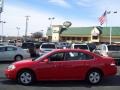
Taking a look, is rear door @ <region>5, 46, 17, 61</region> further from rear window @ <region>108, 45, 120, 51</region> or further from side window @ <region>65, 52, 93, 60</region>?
side window @ <region>65, 52, 93, 60</region>

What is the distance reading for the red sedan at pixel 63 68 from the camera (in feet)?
41.7

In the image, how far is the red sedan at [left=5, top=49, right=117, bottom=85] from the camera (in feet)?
41.7

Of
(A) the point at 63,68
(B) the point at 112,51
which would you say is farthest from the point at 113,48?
(A) the point at 63,68

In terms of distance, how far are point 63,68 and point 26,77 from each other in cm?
154

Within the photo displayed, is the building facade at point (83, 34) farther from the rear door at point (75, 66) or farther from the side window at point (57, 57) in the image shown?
the side window at point (57, 57)

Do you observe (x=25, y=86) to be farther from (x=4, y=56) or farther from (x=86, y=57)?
(x=4, y=56)

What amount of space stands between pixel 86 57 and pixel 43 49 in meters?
15.7

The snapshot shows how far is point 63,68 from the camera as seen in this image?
1279 centimetres

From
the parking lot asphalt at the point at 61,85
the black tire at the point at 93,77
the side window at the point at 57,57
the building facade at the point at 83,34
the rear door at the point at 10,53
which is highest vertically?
the building facade at the point at 83,34

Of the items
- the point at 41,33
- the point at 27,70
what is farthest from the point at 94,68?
the point at 41,33

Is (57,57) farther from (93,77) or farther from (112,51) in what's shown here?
(112,51)

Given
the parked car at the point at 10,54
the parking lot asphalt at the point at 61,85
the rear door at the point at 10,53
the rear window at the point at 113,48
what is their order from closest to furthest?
the parking lot asphalt at the point at 61,85, the rear window at the point at 113,48, the parked car at the point at 10,54, the rear door at the point at 10,53

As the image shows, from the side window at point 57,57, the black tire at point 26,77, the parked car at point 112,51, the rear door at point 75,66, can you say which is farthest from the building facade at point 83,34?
the black tire at point 26,77

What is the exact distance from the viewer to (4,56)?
82.8 feet
